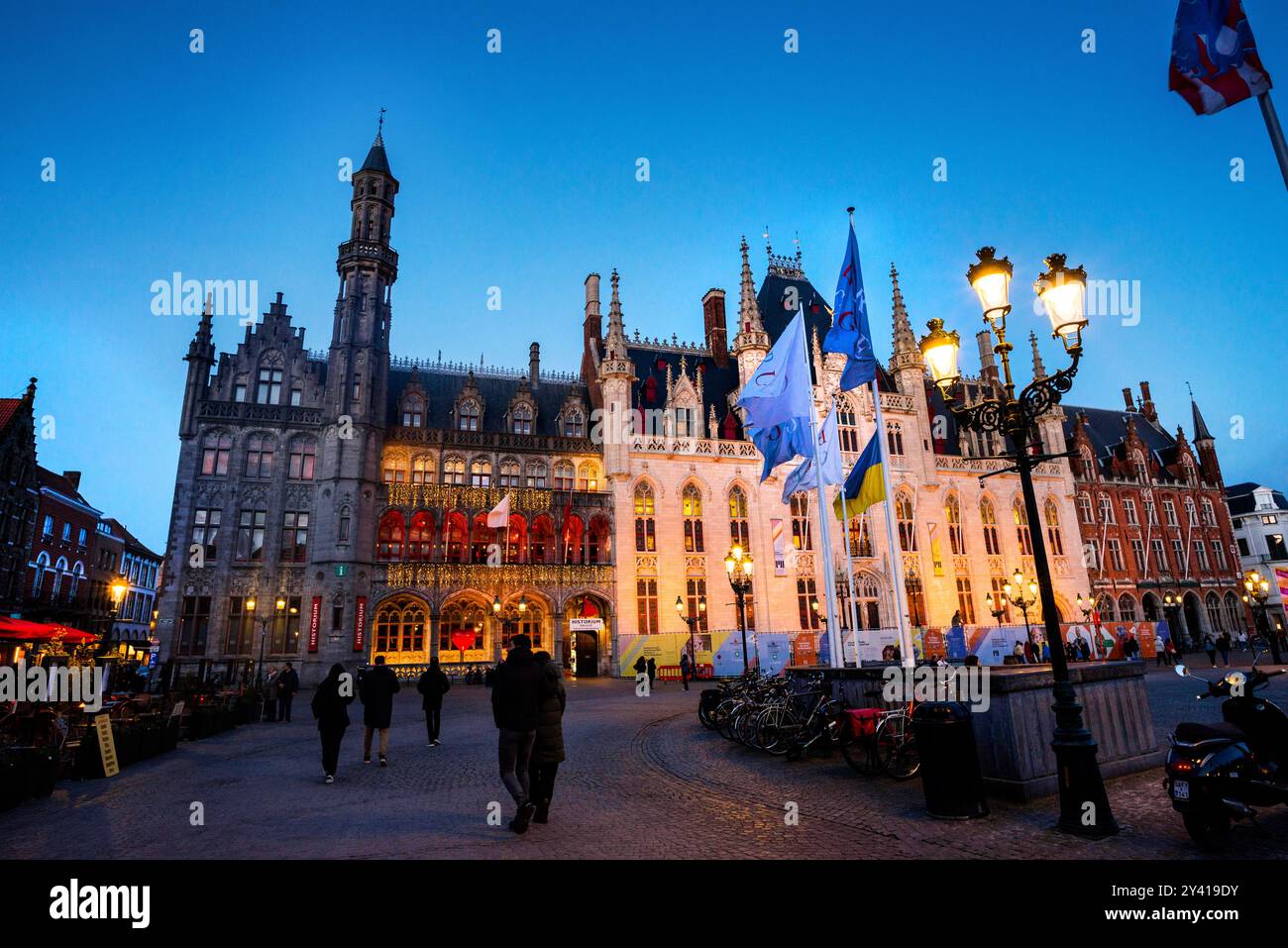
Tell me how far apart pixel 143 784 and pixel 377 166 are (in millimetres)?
37915

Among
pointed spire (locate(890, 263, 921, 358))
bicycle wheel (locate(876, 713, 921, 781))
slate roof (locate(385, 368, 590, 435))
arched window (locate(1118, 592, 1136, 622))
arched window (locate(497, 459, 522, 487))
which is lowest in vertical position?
bicycle wheel (locate(876, 713, 921, 781))

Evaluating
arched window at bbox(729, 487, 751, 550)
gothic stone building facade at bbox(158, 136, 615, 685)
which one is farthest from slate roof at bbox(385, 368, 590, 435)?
arched window at bbox(729, 487, 751, 550)

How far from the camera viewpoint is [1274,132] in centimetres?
830

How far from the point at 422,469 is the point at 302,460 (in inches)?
242

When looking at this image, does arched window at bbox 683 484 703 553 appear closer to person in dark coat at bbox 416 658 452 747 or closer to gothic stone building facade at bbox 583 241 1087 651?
gothic stone building facade at bbox 583 241 1087 651

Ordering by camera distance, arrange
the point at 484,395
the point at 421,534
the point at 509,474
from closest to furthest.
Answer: the point at 421,534 < the point at 509,474 < the point at 484,395

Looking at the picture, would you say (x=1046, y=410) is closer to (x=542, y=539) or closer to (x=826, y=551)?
(x=826, y=551)

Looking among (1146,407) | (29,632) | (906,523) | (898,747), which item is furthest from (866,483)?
(1146,407)

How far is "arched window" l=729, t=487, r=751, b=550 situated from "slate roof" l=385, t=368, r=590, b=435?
1051 cm

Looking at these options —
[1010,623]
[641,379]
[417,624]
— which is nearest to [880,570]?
[1010,623]

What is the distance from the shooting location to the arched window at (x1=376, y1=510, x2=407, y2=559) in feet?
112

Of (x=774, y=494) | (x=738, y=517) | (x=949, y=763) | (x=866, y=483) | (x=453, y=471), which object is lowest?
(x=949, y=763)

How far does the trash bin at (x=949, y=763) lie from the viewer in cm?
728
